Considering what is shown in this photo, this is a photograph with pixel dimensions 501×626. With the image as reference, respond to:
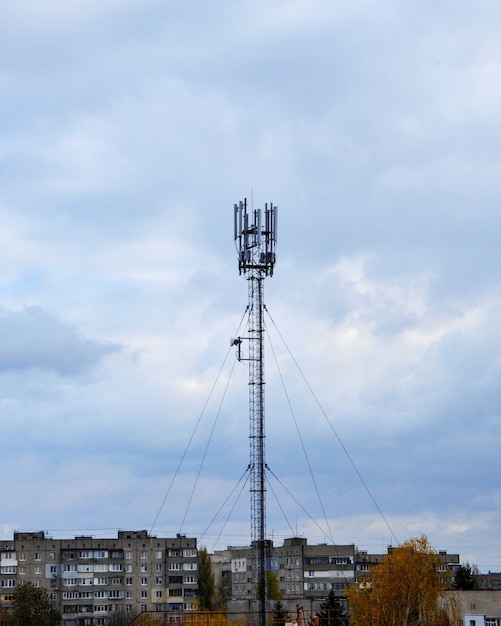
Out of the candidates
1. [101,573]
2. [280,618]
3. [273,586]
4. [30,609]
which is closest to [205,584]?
[273,586]

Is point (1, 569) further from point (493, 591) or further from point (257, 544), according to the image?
point (257, 544)

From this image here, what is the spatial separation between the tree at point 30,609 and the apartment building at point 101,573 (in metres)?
18.0

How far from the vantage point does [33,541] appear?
14262 centimetres

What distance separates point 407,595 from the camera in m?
84.0

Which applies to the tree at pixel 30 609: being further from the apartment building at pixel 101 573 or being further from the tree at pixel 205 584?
the tree at pixel 205 584

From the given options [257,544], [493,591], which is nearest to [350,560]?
[493,591]

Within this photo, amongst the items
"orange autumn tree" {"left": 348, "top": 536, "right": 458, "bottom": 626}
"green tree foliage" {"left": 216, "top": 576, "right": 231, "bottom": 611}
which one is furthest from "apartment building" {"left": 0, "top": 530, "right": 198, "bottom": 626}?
"orange autumn tree" {"left": 348, "top": 536, "right": 458, "bottom": 626}

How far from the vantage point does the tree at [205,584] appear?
499 ft

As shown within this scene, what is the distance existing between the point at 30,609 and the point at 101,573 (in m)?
22.1

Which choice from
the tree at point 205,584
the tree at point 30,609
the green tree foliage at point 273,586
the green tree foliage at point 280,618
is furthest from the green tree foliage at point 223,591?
the green tree foliage at point 280,618

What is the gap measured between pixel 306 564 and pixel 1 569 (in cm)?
4047

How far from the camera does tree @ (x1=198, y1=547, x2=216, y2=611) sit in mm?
152125

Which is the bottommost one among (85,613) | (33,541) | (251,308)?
(85,613)

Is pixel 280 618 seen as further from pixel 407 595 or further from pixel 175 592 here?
pixel 175 592
